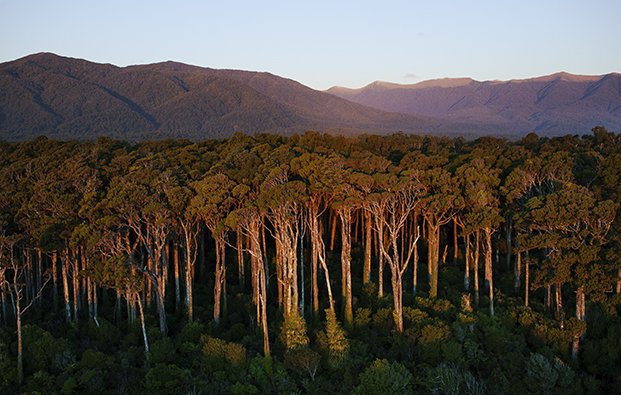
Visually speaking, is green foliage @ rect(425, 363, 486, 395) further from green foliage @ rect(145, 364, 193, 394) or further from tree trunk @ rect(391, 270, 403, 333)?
green foliage @ rect(145, 364, 193, 394)

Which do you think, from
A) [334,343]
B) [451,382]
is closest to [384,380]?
[451,382]

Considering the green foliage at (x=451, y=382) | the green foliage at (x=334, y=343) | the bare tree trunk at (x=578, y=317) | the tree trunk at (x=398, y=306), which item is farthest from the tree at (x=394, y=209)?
the bare tree trunk at (x=578, y=317)

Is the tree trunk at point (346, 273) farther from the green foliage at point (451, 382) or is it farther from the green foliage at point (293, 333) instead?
the green foliage at point (451, 382)

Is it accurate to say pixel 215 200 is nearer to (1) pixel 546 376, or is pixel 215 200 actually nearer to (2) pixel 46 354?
(2) pixel 46 354

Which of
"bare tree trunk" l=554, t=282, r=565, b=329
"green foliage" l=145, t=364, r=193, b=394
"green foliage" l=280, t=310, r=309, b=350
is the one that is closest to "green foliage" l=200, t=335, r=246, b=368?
"green foliage" l=145, t=364, r=193, b=394

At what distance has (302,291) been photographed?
2872 centimetres

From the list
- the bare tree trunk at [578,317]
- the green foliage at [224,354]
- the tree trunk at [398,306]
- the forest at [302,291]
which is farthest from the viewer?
the tree trunk at [398,306]

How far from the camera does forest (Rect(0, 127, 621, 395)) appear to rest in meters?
23.0

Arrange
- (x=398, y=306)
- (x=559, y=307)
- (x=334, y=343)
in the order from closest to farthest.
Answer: (x=334, y=343) < (x=398, y=306) < (x=559, y=307)

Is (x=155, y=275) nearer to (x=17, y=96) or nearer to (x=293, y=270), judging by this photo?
(x=293, y=270)

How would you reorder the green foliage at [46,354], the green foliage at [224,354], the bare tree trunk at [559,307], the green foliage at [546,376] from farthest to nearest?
the bare tree trunk at [559,307]
the green foliage at [46,354]
the green foliage at [224,354]
the green foliage at [546,376]

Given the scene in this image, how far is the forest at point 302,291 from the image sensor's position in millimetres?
23016

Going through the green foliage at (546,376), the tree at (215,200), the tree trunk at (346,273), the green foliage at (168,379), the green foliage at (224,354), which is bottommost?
the green foliage at (546,376)

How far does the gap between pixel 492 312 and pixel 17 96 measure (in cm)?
19566
